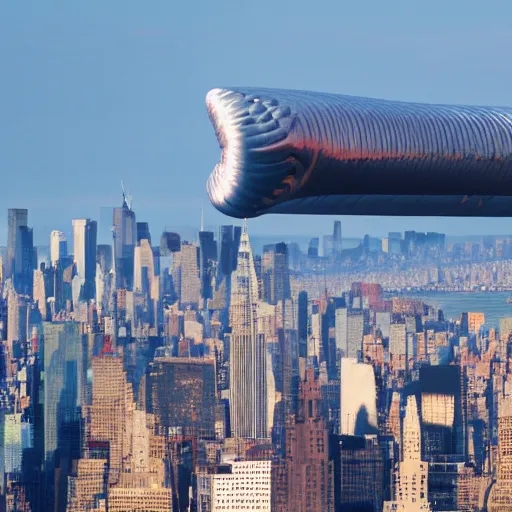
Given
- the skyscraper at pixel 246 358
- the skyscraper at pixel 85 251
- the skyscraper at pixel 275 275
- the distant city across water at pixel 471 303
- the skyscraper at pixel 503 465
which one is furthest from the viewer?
the skyscraper at pixel 246 358

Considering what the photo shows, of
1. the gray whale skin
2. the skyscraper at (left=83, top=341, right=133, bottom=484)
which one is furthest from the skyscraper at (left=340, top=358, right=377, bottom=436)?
the gray whale skin

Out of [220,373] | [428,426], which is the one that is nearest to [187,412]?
[220,373]

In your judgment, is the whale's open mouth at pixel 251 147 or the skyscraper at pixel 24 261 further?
the skyscraper at pixel 24 261

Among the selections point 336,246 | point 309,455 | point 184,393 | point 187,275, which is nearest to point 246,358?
point 184,393

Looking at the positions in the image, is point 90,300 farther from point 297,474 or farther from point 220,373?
point 297,474

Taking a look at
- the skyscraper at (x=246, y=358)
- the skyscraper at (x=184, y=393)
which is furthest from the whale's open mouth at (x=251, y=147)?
the skyscraper at (x=184, y=393)

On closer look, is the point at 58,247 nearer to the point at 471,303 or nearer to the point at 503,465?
the point at 471,303

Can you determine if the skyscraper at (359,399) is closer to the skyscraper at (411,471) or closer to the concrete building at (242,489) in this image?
the skyscraper at (411,471)
